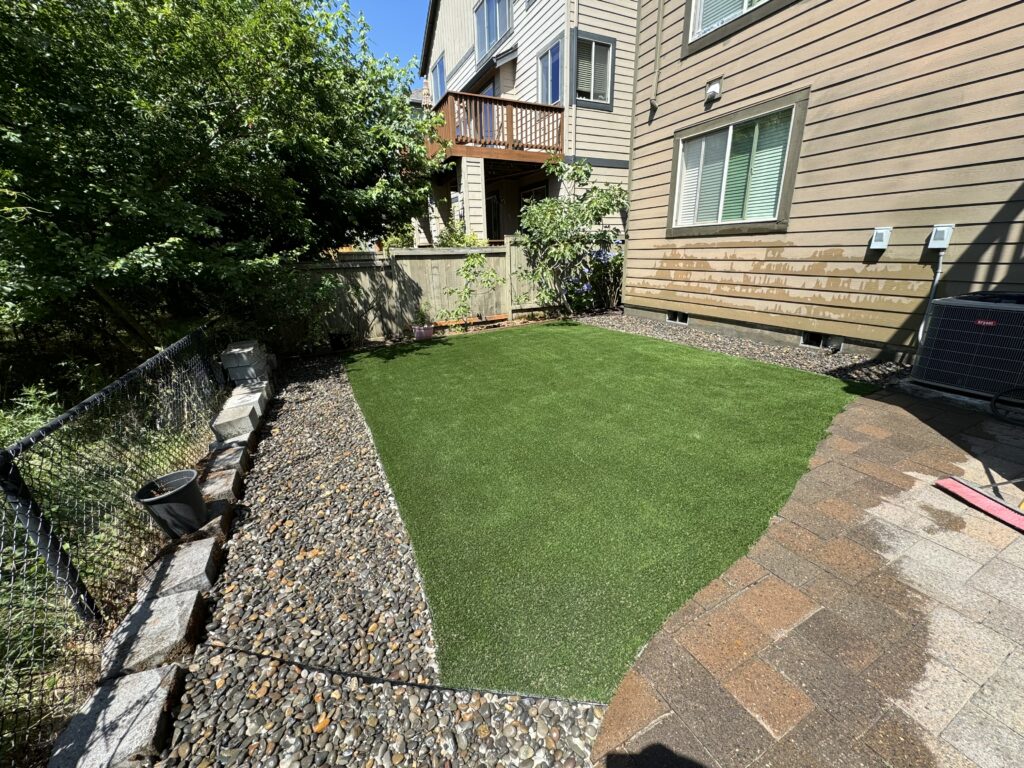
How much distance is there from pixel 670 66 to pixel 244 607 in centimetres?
845

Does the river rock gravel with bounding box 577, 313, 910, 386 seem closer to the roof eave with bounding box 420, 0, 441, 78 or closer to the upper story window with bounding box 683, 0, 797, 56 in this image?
the upper story window with bounding box 683, 0, 797, 56

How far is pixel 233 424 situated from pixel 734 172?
6.92 m

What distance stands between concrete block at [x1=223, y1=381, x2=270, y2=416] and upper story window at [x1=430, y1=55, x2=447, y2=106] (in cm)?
1463

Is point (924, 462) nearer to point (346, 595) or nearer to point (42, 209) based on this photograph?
point (346, 595)

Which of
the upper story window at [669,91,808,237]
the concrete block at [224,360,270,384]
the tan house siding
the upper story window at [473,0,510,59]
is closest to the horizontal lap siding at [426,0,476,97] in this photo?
the upper story window at [473,0,510,59]

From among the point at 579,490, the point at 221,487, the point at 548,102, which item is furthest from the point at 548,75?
the point at 221,487

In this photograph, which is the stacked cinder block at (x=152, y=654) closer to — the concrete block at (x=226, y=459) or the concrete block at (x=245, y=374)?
the concrete block at (x=226, y=459)

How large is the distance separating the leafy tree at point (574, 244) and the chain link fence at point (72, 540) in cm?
623

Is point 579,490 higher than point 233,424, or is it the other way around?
point 233,424

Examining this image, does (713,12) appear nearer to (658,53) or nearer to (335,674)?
(658,53)

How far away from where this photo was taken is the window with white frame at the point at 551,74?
29.5 feet

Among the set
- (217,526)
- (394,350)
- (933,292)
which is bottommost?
(394,350)

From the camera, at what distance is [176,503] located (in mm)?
2295

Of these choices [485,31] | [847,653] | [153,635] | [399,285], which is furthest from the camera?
[485,31]
